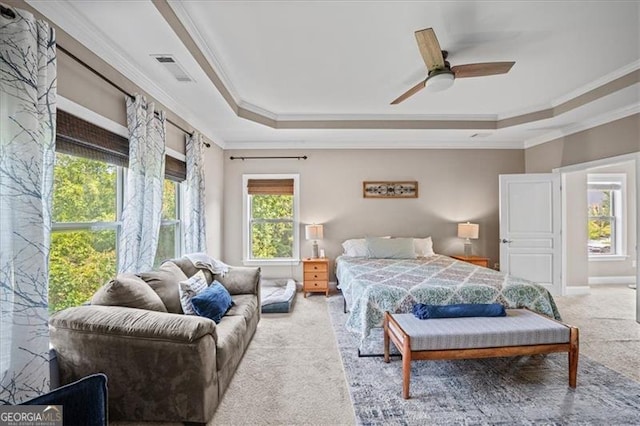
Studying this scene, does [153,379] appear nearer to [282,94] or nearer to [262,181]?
[282,94]

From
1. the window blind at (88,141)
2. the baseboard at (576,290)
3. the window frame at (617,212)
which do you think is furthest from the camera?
the window frame at (617,212)

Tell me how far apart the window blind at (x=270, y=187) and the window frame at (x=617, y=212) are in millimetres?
5822

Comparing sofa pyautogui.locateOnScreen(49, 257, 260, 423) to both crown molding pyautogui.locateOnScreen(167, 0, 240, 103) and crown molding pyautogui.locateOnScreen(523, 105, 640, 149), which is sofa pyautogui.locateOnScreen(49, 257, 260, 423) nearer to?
crown molding pyautogui.locateOnScreen(167, 0, 240, 103)

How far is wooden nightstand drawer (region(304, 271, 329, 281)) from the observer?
15.3 feet

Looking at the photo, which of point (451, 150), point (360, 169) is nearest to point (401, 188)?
point (360, 169)

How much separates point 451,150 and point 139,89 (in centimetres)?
476

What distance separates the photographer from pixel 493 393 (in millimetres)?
2164

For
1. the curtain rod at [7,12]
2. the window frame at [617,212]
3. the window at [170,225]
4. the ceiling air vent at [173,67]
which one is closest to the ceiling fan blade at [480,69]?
the ceiling air vent at [173,67]

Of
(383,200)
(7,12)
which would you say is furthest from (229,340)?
(383,200)

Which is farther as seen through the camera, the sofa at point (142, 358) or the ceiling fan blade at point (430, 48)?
the ceiling fan blade at point (430, 48)

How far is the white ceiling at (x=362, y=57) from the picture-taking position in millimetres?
2131

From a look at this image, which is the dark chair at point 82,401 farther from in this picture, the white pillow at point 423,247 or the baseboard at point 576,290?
the baseboard at point 576,290

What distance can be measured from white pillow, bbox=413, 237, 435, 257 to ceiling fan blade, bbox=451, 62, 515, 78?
2.80 m

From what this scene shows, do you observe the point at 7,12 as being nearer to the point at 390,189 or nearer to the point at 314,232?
the point at 314,232
